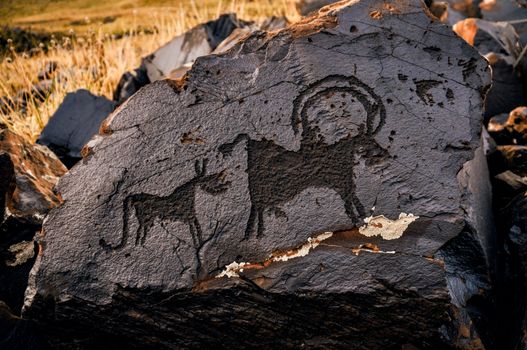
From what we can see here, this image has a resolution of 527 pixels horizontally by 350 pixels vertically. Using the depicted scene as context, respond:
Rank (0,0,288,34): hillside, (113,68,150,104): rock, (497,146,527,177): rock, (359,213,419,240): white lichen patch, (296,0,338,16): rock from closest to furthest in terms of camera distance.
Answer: (359,213,419,240): white lichen patch, (497,146,527,177): rock, (113,68,150,104): rock, (296,0,338,16): rock, (0,0,288,34): hillside

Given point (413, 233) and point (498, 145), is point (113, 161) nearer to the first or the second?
point (413, 233)

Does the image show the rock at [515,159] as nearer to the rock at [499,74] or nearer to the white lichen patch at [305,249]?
the rock at [499,74]

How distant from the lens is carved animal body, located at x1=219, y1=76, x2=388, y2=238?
193 centimetres

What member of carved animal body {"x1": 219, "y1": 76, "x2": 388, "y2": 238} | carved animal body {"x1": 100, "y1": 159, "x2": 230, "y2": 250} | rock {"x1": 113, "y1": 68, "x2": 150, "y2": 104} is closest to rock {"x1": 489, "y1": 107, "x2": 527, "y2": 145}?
carved animal body {"x1": 219, "y1": 76, "x2": 388, "y2": 238}

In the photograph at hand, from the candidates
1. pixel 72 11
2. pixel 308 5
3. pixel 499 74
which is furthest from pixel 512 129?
pixel 72 11

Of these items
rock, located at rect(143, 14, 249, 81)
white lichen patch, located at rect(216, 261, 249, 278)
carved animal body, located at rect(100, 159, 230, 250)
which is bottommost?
white lichen patch, located at rect(216, 261, 249, 278)

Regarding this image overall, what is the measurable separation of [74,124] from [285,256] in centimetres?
245

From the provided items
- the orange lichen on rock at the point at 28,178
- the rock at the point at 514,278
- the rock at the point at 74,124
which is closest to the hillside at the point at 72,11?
the rock at the point at 74,124

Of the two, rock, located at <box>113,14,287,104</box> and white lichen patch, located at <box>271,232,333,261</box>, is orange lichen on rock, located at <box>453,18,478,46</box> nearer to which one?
rock, located at <box>113,14,287,104</box>

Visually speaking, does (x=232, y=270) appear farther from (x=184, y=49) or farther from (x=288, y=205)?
(x=184, y=49)

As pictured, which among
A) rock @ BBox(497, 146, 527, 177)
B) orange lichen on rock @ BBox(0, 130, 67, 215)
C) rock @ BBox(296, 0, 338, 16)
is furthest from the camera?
rock @ BBox(296, 0, 338, 16)

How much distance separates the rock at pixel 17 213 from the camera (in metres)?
2.32

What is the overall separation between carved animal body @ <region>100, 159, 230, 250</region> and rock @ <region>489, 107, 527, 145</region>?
2.21m

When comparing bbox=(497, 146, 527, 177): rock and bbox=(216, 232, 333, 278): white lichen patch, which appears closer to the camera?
bbox=(216, 232, 333, 278): white lichen patch
